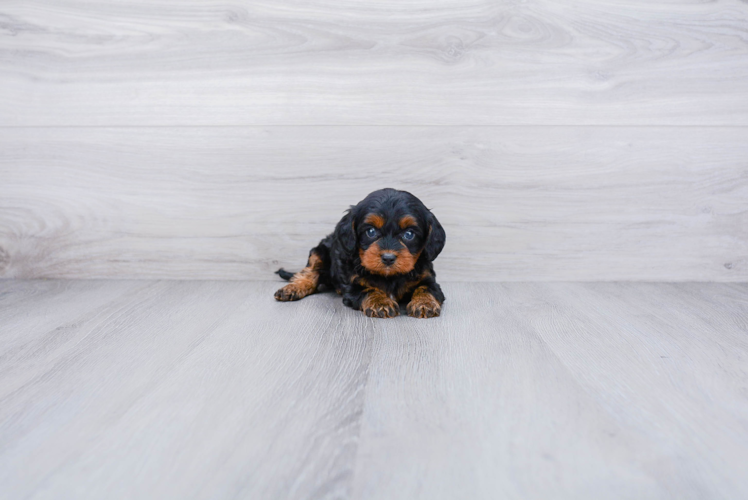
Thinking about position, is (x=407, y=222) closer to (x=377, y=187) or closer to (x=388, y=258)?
(x=388, y=258)

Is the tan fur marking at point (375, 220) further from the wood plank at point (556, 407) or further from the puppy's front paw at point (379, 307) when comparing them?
the wood plank at point (556, 407)

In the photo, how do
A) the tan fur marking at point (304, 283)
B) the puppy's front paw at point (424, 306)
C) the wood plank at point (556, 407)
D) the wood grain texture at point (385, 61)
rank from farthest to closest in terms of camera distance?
the wood grain texture at point (385, 61) → the tan fur marking at point (304, 283) → the puppy's front paw at point (424, 306) → the wood plank at point (556, 407)

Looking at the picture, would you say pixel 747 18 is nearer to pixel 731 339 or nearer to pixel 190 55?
pixel 731 339

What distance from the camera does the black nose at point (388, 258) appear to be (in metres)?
1.97

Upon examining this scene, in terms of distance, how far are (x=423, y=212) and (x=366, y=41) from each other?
971mm

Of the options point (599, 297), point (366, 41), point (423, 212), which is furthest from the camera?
point (366, 41)

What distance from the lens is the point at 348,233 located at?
2117mm

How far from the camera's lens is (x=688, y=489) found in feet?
2.84

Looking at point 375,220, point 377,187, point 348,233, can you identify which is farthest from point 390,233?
point 377,187

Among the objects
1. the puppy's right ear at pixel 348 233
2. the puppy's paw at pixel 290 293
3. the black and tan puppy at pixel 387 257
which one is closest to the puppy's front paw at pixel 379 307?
the black and tan puppy at pixel 387 257

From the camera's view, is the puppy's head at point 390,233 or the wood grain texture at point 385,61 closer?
the puppy's head at point 390,233

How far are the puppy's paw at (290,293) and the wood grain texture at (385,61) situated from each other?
0.85 meters

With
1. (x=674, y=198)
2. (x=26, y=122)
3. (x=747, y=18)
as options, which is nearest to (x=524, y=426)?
(x=674, y=198)

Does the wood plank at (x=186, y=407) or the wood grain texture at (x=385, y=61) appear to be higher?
the wood grain texture at (x=385, y=61)
